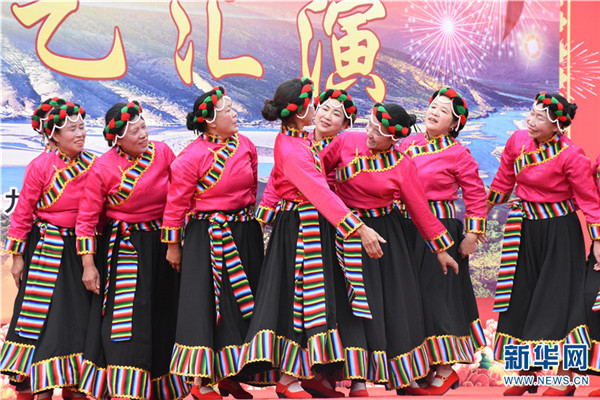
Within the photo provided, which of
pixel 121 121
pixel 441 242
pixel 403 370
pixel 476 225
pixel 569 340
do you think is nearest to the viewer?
pixel 403 370

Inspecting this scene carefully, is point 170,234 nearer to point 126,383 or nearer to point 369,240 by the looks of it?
point 126,383

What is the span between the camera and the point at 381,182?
11.2 ft

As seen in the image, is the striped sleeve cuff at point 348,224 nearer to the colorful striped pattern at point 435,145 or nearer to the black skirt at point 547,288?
the colorful striped pattern at point 435,145

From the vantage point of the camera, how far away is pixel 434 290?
3.73 meters

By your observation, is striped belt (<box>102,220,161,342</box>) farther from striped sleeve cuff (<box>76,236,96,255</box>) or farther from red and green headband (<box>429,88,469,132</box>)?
red and green headband (<box>429,88,469,132</box>)

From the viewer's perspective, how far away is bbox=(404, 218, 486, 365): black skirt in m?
3.64

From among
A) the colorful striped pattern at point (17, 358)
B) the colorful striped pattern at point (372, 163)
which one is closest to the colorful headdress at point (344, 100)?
the colorful striped pattern at point (372, 163)

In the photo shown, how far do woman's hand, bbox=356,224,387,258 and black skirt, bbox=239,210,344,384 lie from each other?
28 cm

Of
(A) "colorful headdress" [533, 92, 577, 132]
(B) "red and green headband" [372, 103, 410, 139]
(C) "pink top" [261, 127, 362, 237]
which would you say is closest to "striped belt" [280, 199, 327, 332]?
(C) "pink top" [261, 127, 362, 237]

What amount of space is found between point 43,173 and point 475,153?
288 cm

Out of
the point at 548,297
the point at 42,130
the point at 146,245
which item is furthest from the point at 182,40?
the point at 548,297

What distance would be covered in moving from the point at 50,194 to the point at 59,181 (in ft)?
0.25

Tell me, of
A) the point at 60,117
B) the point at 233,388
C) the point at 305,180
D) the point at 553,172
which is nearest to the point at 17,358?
the point at 233,388

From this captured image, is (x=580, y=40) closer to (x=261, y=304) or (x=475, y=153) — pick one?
(x=475, y=153)
